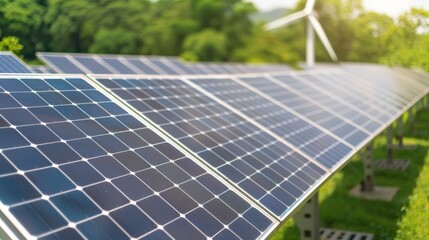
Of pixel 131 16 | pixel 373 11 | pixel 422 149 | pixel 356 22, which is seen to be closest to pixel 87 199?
pixel 422 149

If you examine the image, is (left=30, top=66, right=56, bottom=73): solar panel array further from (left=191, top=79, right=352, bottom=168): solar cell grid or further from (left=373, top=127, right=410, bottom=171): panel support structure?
(left=373, top=127, right=410, bottom=171): panel support structure

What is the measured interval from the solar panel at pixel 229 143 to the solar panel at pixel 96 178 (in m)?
0.60

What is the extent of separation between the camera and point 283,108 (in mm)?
14547

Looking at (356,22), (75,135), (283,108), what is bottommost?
(356,22)

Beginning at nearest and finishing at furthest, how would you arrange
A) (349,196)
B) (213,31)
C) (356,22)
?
(349,196) < (213,31) < (356,22)

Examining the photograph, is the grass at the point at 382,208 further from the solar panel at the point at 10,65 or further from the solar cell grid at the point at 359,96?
the solar panel at the point at 10,65

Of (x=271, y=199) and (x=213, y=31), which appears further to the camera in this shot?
(x=213, y=31)

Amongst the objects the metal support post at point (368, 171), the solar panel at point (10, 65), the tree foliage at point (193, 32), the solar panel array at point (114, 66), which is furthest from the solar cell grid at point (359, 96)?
the tree foliage at point (193, 32)

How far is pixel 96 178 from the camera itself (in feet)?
20.0

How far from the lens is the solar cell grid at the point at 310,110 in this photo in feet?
45.9

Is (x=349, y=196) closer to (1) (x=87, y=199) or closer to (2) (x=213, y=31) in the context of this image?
(1) (x=87, y=199)

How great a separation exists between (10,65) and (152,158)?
7.11 meters

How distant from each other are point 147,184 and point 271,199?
2336 millimetres

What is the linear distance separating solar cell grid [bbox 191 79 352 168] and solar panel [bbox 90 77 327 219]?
2.28 ft
